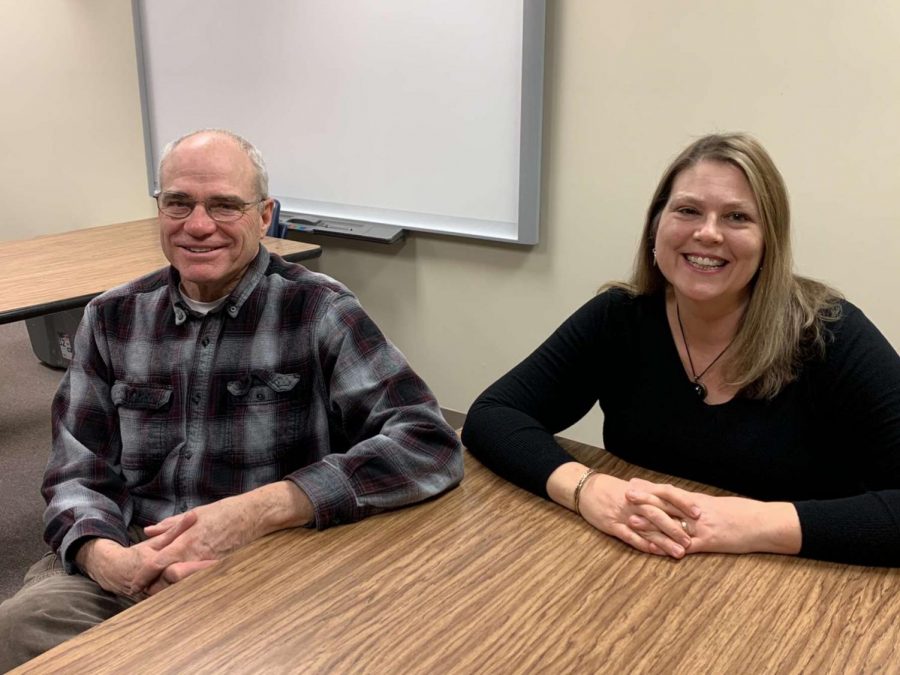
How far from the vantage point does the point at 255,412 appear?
1.55 m

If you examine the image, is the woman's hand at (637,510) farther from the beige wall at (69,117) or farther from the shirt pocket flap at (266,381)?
the beige wall at (69,117)

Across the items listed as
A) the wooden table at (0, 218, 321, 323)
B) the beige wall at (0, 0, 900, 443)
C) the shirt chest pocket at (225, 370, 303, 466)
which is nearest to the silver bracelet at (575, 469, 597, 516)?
the shirt chest pocket at (225, 370, 303, 466)

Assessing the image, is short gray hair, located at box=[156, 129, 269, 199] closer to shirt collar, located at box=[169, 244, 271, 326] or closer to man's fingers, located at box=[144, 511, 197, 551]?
shirt collar, located at box=[169, 244, 271, 326]

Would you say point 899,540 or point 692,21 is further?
point 692,21

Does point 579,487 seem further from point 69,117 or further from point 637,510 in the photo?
point 69,117

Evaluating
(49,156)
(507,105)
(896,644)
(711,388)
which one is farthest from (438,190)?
(49,156)

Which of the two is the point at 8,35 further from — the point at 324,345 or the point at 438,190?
the point at 324,345

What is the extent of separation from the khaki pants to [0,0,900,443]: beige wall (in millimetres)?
1992

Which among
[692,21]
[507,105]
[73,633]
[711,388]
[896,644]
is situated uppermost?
[692,21]

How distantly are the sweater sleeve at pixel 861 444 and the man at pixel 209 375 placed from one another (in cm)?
63

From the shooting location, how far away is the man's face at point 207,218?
5.12 feet

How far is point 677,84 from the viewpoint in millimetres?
2623

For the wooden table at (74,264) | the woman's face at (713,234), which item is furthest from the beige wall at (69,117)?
the woman's face at (713,234)

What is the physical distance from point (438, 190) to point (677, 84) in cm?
97
